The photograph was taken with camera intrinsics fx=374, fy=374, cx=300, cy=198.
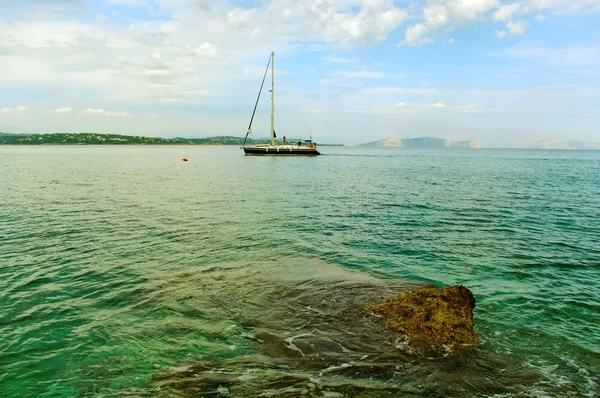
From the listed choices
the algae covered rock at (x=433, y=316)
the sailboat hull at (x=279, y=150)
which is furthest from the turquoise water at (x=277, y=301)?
the sailboat hull at (x=279, y=150)

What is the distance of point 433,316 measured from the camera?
8.99 m

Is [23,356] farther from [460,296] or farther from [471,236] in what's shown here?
[471,236]

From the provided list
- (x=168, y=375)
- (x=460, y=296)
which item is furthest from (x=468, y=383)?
(x=168, y=375)

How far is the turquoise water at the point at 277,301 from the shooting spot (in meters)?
7.23

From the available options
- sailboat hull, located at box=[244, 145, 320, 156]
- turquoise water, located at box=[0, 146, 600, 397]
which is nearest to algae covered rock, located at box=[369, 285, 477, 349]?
turquoise water, located at box=[0, 146, 600, 397]

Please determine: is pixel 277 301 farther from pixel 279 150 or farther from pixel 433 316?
pixel 279 150

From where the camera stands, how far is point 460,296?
369 inches

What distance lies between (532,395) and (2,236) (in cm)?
2157

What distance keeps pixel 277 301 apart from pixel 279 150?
100 m

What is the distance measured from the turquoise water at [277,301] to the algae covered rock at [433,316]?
42cm

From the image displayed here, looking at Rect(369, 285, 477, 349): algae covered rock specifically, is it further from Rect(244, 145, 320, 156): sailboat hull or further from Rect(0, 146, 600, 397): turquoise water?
Rect(244, 145, 320, 156): sailboat hull

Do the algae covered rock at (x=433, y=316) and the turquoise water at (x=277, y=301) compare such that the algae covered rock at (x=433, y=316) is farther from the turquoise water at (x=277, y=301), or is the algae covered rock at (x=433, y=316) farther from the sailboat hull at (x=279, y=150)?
the sailboat hull at (x=279, y=150)

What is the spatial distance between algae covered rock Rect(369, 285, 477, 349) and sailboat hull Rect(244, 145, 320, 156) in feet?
Result: 331

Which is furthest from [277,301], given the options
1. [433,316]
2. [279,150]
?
[279,150]
